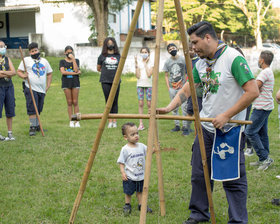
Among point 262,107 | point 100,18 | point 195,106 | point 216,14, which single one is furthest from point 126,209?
point 216,14

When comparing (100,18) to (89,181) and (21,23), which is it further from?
(89,181)

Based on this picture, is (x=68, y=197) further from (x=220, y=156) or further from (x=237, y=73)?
(x=237, y=73)

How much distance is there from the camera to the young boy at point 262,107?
6.14m

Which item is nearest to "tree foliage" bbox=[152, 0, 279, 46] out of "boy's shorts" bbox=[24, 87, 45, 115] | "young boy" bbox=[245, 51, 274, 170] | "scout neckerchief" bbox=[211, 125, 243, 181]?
"boy's shorts" bbox=[24, 87, 45, 115]

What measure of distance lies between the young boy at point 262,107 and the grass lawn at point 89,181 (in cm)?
26

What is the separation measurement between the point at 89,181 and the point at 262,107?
2822 millimetres

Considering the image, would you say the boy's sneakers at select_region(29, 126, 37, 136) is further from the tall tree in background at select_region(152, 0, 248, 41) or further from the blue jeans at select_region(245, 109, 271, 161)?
the tall tree in background at select_region(152, 0, 248, 41)

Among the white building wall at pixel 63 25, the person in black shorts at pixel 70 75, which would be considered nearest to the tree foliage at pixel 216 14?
the white building wall at pixel 63 25

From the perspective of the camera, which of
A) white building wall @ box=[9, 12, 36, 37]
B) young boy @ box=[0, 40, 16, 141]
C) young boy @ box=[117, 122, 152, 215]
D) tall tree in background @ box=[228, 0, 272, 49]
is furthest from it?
tall tree in background @ box=[228, 0, 272, 49]

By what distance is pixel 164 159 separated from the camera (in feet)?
22.8

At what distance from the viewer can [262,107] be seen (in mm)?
6281

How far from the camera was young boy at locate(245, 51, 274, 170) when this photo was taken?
20.1 ft

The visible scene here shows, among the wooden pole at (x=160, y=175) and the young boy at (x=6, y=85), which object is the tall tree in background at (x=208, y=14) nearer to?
the young boy at (x=6, y=85)

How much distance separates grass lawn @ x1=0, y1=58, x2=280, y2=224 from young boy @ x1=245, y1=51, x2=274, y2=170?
258 millimetres
